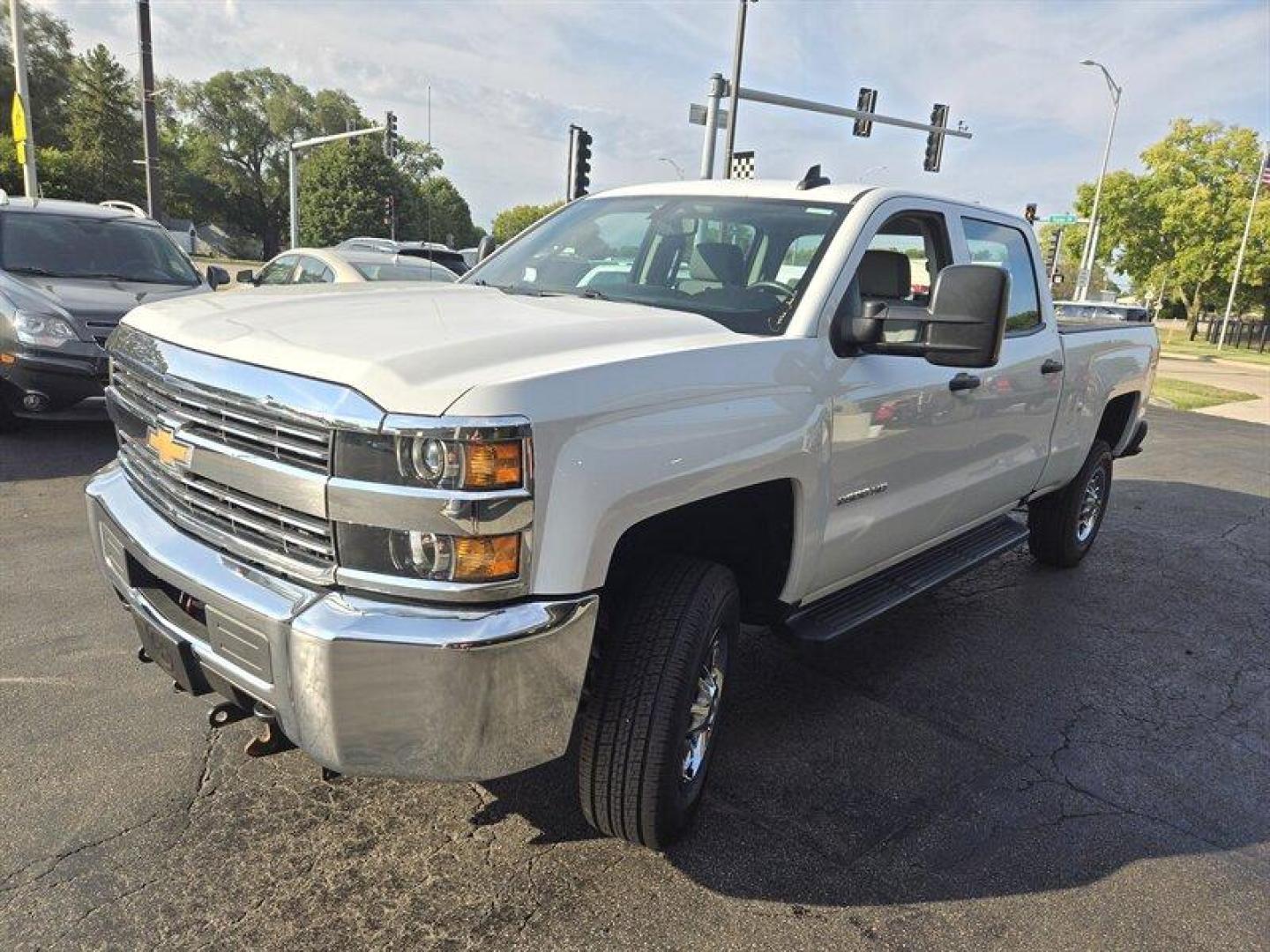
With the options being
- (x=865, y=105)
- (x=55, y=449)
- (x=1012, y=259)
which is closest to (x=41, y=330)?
(x=55, y=449)

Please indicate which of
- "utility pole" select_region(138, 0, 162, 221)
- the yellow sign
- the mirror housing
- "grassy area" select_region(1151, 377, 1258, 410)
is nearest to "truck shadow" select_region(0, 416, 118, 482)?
the mirror housing

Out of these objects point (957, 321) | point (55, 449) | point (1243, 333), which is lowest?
point (1243, 333)

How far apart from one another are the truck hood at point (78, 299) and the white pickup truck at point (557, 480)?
461cm

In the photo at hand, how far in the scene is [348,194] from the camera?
2215 inches

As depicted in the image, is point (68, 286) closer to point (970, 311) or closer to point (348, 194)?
point (970, 311)

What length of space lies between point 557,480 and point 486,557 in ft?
0.76

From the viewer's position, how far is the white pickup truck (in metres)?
1.99

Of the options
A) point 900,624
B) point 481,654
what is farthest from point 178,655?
point 900,624

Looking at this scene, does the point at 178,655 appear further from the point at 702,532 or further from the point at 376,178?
the point at 376,178

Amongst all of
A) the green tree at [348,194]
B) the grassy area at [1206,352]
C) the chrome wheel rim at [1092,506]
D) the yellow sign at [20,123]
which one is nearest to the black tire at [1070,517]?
the chrome wheel rim at [1092,506]

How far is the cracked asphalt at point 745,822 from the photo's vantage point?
239cm

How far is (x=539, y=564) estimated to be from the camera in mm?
2049

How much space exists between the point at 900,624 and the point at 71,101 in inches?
2590

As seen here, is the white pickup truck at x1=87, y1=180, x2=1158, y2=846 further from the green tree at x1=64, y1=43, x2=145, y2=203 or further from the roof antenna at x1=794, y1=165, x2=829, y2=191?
the green tree at x1=64, y1=43, x2=145, y2=203
